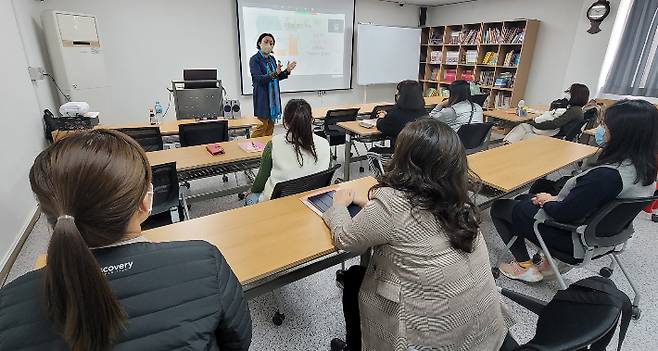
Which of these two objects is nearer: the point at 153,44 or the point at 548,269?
the point at 548,269

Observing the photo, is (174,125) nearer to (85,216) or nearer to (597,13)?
(85,216)

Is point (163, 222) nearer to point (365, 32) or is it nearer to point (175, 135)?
point (175, 135)

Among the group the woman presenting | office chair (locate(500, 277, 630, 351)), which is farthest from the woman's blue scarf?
office chair (locate(500, 277, 630, 351))

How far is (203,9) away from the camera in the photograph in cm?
531

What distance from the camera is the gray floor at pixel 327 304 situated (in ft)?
5.82

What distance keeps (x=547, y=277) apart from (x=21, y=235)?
13.1 feet

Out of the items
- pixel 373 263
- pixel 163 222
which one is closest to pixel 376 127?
pixel 163 222

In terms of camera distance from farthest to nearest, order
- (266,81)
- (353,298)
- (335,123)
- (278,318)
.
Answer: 1. (335,123)
2. (266,81)
3. (278,318)
4. (353,298)

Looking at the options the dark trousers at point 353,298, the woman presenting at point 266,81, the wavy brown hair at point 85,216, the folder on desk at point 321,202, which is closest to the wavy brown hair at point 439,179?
the dark trousers at point 353,298

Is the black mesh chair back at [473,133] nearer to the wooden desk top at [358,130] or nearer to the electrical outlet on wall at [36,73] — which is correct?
the wooden desk top at [358,130]

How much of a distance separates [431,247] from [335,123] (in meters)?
3.41

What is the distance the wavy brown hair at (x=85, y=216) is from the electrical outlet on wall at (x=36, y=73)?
13.0 feet

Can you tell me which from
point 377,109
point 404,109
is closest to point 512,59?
point 377,109

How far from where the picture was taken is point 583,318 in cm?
75
